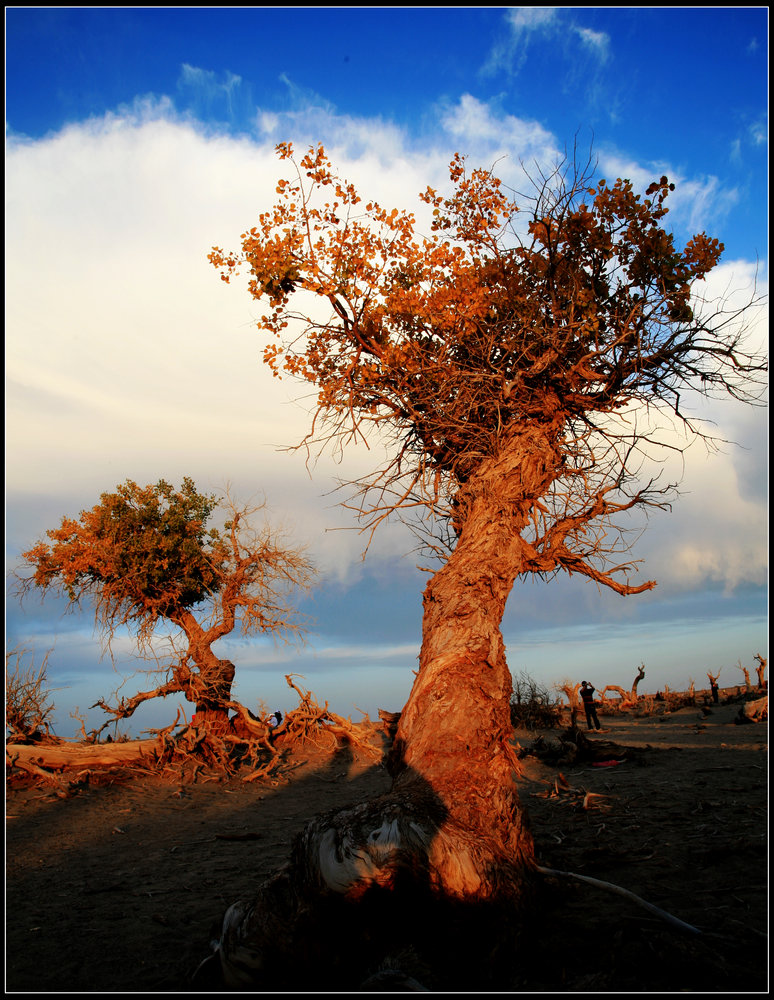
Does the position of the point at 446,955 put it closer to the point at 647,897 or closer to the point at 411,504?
the point at 647,897

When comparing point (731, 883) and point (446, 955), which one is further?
point (731, 883)

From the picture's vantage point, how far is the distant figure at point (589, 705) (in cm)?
1525

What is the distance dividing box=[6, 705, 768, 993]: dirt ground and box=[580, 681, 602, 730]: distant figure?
3558 millimetres

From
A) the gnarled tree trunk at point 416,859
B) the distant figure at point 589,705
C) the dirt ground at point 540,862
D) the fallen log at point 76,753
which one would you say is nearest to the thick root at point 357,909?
the gnarled tree trunk at point 416,859

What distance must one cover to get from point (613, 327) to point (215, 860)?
898 cm

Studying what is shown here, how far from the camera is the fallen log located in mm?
10953

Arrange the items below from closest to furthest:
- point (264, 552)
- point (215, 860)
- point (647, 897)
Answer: point (647, 897) → point (215, 860) → point (264, 552)

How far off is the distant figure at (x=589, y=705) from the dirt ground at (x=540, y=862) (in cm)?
356

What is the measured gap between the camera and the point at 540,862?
5926mm

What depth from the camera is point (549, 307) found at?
359 inches

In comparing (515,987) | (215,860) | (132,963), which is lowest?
(215,860)

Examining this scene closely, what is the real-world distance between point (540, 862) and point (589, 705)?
33.5 ft

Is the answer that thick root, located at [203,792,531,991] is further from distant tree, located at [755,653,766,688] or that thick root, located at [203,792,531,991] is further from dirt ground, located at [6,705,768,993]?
distant tree, located at [755,653,766,688]

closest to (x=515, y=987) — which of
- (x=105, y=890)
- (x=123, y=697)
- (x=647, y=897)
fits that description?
(x=647, y=897)
